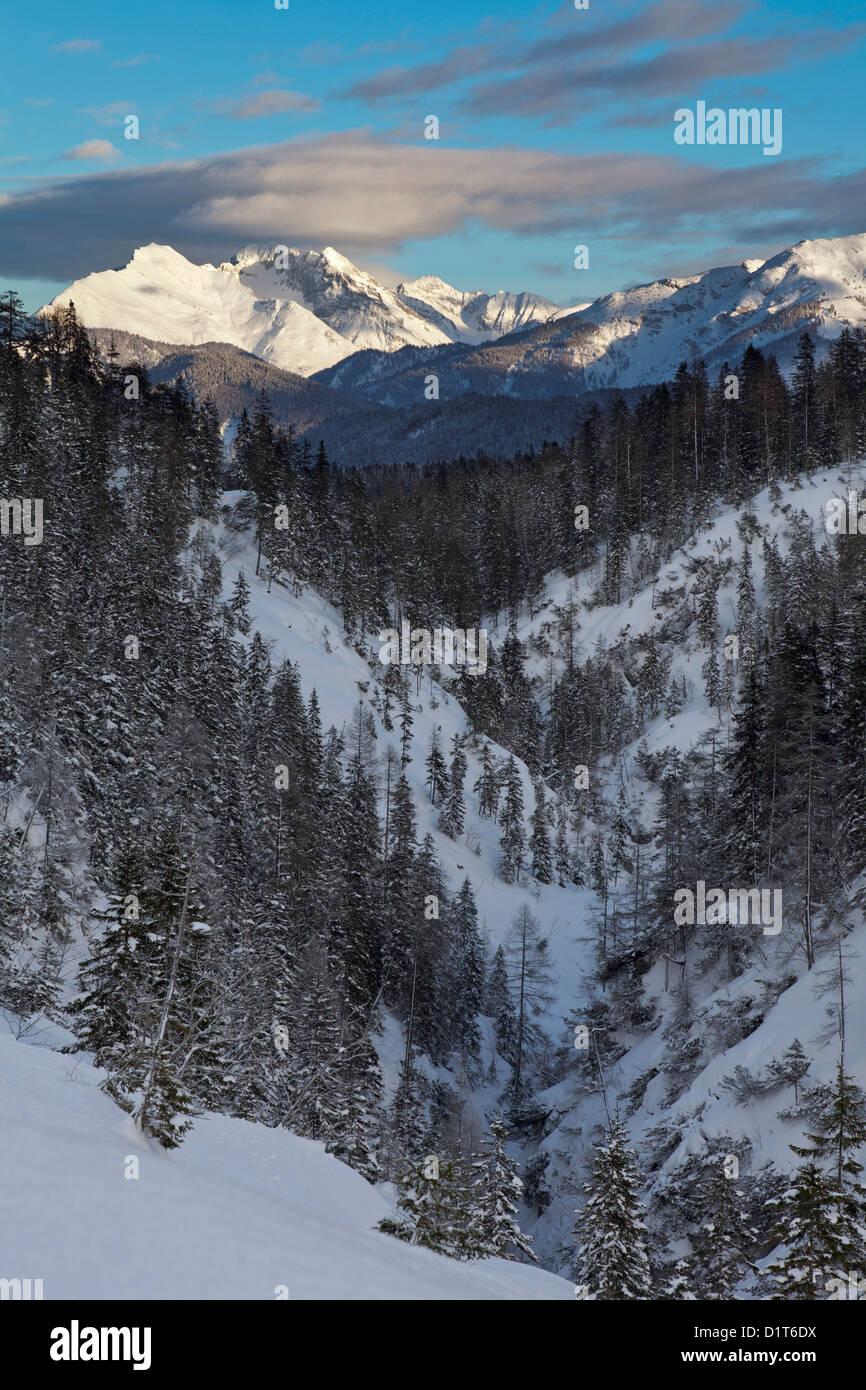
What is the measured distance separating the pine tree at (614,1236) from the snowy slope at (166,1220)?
7.84m

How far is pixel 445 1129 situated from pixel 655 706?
6108 cm

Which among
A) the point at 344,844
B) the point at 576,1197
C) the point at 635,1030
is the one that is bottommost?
the point at 576,1197

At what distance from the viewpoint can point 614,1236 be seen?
2380 centimetres

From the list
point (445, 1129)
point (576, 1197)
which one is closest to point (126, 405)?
point (445, 1129)

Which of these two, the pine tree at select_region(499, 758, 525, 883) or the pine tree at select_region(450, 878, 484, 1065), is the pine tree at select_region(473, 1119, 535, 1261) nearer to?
the pine tree at select_region(450, 878, 484, 1065)

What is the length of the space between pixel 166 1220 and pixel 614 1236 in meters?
17.6

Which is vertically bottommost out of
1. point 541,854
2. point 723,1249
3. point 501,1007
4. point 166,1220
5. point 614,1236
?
point 501,1007

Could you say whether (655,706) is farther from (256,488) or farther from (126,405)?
(126,405)

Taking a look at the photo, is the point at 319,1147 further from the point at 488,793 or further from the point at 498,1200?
the point at 488,793

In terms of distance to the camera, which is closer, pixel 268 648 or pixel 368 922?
pixel 368 922

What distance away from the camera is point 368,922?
5625 centimetres

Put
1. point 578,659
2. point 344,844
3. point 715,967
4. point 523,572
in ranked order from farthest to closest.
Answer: point 523,572, point 578,659, point 344,844, point 715,967

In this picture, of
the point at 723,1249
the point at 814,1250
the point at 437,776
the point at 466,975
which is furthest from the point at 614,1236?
the point at 437,776
